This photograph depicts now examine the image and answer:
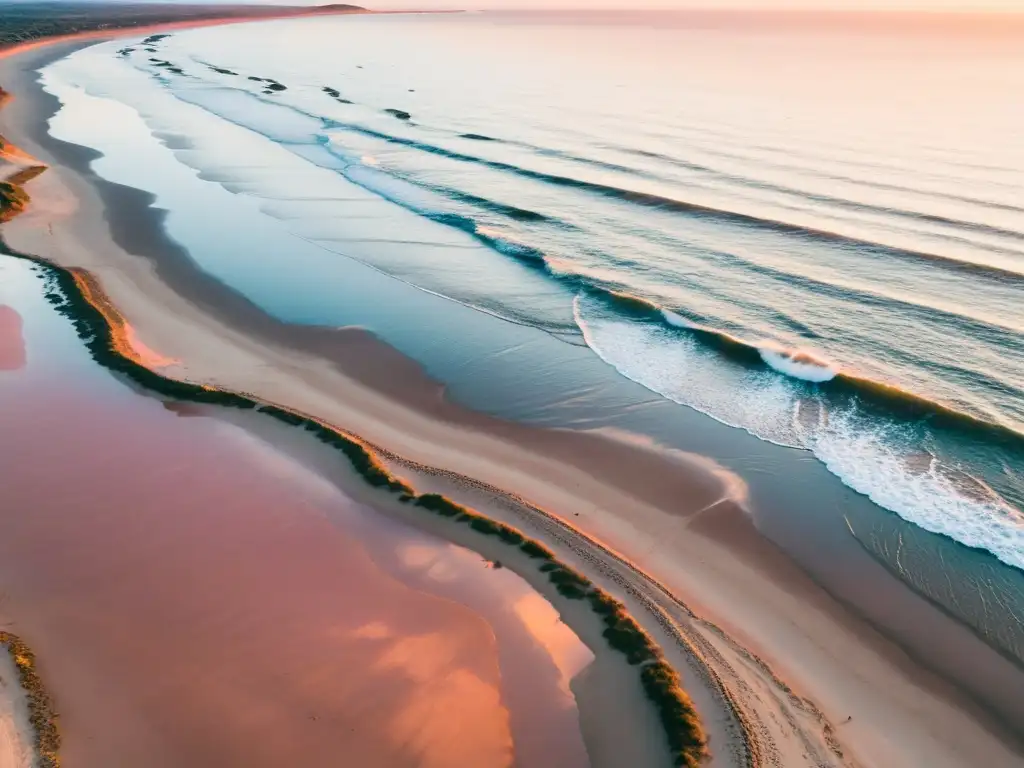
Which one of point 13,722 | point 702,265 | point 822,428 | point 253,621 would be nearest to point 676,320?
point 702,265

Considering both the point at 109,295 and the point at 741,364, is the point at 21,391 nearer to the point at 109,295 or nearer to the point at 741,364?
the point at 109,295

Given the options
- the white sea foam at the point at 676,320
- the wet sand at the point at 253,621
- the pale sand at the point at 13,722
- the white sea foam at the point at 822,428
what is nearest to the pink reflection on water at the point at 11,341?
the wet sand at the point at 253,621

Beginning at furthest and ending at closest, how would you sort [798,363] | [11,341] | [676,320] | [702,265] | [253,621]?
[702,265]
[676,320]
[798,363]
[11,341]
[253,621]

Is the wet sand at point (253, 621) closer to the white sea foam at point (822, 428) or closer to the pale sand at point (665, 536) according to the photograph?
the pale sand at point (665, 536)

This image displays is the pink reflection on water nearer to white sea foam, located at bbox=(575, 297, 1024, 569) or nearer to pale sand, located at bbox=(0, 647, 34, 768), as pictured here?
pale sand, located at bbox=(0, 647, 34, 768)

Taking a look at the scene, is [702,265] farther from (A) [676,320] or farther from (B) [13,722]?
(B) [13,722]

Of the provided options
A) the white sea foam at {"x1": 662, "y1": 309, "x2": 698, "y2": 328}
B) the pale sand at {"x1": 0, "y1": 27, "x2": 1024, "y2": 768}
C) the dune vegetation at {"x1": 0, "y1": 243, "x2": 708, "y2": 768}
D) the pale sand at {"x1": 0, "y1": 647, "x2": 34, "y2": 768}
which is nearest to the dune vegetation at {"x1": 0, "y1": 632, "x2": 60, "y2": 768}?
the pale sand at {"x1": 0, "y1": 647, "x2": 34, "y2": 768}
